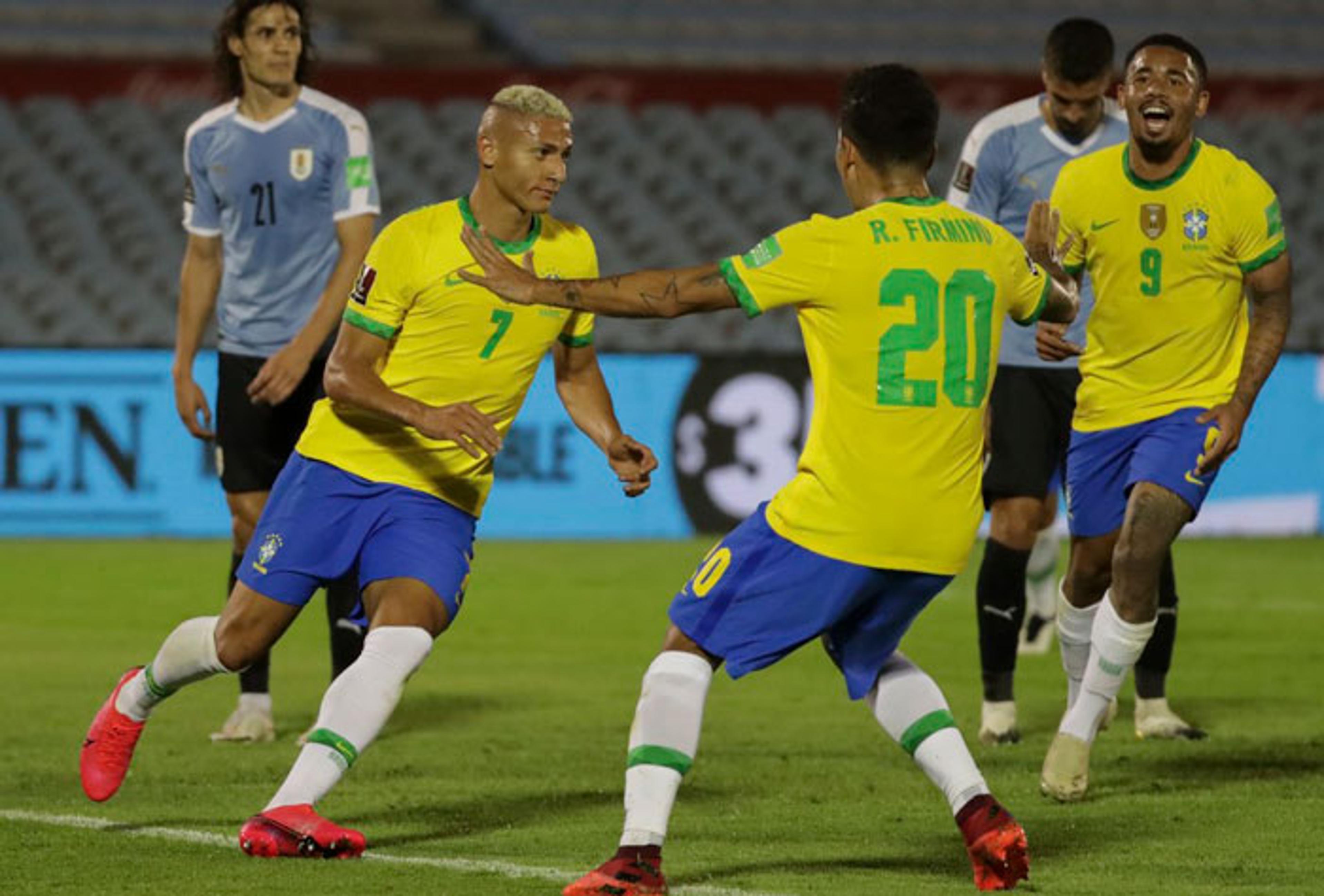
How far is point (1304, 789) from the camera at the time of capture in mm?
6922

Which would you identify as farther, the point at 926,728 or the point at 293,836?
the point at 293,836

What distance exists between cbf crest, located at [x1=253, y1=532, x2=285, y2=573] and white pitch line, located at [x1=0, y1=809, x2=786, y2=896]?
2.14ft

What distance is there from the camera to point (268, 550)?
614cm

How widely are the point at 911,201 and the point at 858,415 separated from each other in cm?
47

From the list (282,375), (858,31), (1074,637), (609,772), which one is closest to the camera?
(609,772)

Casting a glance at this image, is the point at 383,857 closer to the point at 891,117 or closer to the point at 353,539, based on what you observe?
the point at 353,539

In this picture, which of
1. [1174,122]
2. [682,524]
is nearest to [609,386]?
[682,524]

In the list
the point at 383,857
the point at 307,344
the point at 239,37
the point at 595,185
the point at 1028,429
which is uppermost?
the point at 239,37

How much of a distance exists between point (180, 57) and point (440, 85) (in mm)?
2073

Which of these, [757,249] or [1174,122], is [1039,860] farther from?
[1174,122]

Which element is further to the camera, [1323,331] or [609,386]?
[1323,331]

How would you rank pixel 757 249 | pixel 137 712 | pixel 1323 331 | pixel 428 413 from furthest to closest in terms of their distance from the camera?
pixel 1323 331 → pixel 137 712 → pixel 428 413 → pixel 757 249

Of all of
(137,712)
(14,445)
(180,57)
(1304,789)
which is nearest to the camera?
(137,712)

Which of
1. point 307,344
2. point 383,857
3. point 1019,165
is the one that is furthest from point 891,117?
point 1019,165
